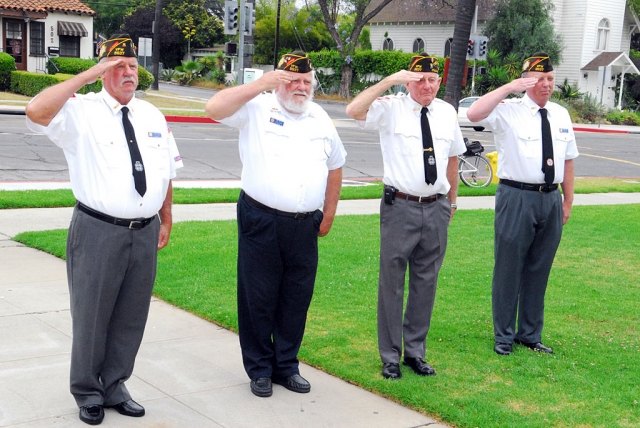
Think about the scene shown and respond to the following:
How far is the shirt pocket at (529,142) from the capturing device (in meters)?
5.80

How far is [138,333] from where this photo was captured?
4.61 meters

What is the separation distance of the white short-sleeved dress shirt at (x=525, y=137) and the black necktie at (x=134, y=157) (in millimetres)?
2730

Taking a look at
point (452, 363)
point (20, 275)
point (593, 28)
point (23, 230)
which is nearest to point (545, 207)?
point (452, 363)

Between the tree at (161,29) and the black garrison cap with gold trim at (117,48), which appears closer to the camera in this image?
the black garrison cap with gold trim at (117,48)

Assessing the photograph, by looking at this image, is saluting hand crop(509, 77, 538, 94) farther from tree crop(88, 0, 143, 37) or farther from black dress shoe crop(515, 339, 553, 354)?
tree crop(88, 0, 143, 37)

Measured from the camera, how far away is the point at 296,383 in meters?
5.07

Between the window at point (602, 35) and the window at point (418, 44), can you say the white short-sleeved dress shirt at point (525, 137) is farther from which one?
the window at point (418, 44)

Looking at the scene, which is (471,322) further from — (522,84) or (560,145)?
(522,84)

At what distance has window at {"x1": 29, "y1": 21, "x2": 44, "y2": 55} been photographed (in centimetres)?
3453

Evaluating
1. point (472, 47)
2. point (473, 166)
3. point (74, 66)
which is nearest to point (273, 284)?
point (473, 166)

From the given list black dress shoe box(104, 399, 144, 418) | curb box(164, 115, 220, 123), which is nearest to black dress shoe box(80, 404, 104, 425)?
black dress shoe box(104, 399, 144, 418)

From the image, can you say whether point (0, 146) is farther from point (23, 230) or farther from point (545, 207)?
point (545, 207)

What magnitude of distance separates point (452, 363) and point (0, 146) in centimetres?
1347

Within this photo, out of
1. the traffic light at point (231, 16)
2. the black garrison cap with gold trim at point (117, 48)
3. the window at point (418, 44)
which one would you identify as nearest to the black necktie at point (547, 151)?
the black garrison cap with gold trim at point (117, 48)
